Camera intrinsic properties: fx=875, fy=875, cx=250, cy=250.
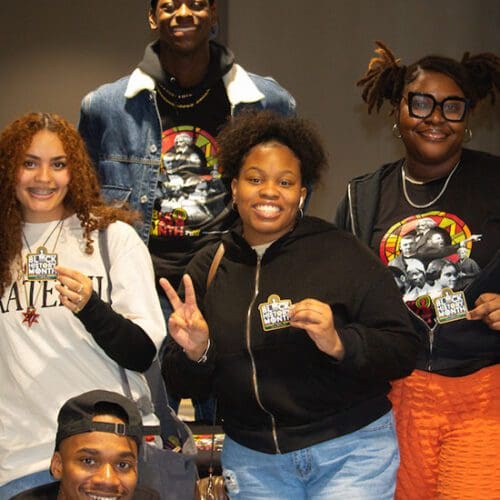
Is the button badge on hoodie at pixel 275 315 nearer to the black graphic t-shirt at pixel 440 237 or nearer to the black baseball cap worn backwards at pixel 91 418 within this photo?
the black baseball cap worn backwards at pixel 91 418

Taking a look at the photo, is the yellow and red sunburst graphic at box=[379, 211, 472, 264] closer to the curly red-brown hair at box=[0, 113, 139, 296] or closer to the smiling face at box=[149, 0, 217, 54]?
the curly red-brown hair at box=[0, 113, 139, 296]

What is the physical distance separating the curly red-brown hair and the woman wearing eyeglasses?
97cm

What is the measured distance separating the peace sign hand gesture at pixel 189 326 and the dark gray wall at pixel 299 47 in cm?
413

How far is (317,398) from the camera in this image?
270 cm

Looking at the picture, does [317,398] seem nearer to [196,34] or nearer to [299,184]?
[299,184]

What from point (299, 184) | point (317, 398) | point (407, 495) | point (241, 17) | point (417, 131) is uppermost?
point (241, 17)

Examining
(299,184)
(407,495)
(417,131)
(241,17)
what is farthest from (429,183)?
(241,17)

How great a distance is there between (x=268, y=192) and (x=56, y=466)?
108 centimetres

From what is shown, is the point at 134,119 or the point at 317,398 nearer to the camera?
the point at 317,398

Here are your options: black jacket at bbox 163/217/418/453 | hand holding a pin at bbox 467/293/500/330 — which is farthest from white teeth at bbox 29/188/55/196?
hand holding a pin at bbox 467/293/500/330

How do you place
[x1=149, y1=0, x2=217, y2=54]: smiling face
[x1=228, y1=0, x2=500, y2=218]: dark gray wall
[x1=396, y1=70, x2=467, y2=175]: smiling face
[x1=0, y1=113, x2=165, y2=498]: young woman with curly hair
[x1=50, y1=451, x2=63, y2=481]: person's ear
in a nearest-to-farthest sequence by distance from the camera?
[x1=50, y1=451, x2=63, y2=481]: person's ear → [x1=0, y1=113, x2=165, y2=498]: young woman with curly hair → [x1=396, y1=70, x2=467, y2=175]: smiling face → [x1=149, y1=0, x2=217, y2=54]: smiling face → [x1=228, y1=0, x2=500, y2=218]: dark gray wall

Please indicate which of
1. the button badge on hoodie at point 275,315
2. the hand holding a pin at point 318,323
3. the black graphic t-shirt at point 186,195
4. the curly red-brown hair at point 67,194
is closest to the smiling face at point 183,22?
the black graphic t-shirt at point 186,195

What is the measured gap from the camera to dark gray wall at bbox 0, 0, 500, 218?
663 centimetres

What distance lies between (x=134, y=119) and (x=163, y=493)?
1621 millimetres
